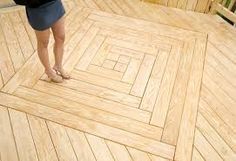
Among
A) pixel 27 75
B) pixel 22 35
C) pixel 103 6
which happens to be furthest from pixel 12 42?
pixel 103 6

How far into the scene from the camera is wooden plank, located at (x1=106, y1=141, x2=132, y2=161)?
1.65 metres

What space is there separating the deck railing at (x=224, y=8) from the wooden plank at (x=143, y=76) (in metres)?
1.19

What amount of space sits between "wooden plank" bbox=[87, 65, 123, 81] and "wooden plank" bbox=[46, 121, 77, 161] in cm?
61

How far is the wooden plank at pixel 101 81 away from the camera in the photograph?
212 cm

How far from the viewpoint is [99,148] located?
1.69 m

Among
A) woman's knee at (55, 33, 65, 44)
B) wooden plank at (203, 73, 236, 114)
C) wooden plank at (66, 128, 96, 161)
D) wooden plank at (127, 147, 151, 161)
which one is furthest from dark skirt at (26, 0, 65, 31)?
wooden plank at (203, 73, 236, 114)

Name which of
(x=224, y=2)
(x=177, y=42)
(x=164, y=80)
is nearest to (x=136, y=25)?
(x=177, y=42)

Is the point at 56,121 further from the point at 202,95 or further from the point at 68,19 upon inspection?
the point at 68,19

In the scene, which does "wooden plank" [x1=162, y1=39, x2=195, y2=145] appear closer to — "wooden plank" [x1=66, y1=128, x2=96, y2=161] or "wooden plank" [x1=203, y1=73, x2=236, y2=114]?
"wooden plank" [x1=203, y1=73, x2=236, y2=114]

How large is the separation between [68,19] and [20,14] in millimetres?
511

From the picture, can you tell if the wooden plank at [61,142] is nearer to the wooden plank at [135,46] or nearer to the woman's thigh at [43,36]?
the woman's thigh at [43,36]

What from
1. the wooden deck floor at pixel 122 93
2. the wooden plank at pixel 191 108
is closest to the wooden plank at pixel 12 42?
the wooden deck floor at pixel 122 93

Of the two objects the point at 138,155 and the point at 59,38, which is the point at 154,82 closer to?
the point at 138,155

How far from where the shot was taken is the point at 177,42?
2.67 metres
